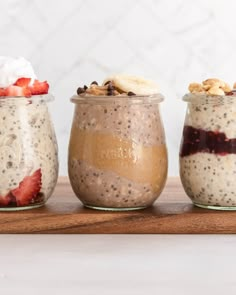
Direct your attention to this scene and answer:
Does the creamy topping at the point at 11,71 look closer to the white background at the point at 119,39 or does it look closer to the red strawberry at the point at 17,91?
the red strawberry at the point at 17,91

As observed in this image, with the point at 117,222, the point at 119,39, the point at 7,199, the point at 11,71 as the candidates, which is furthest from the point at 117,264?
the point at 119,39

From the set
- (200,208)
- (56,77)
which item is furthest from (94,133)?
(56,77)

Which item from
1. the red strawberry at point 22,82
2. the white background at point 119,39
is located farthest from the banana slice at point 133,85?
the white background at point 119,39

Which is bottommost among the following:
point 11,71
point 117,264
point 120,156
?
point 117,264

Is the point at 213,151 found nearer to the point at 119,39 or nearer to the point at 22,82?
the point at 22,82

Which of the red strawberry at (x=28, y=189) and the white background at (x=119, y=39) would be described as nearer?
the red strawberry at (x=28, y=189)

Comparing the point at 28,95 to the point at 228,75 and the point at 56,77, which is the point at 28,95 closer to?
the point at 56,77
